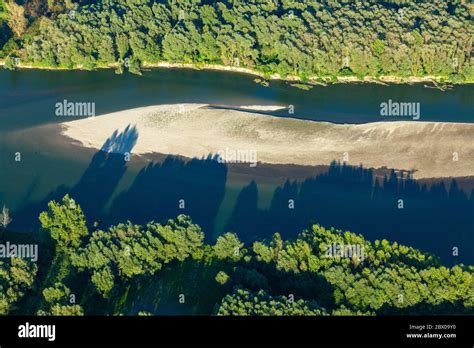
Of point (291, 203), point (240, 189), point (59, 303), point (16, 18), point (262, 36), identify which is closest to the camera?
point (59, 303)

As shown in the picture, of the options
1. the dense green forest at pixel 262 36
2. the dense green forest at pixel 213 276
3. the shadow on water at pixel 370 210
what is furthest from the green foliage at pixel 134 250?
the dense green forest at pixel 262 36

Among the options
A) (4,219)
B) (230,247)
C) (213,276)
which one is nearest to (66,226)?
(4,219)

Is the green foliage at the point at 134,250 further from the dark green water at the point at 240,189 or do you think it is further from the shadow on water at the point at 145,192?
the shadow on water at the point at 145,192

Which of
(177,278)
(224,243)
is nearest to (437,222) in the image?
(224,243)

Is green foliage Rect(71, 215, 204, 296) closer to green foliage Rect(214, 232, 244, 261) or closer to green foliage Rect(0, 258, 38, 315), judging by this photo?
green foliage Rect(214, 232, 244, 261)

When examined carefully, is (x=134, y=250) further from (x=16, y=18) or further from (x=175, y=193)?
(x=16, y=18)

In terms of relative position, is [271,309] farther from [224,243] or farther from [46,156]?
[46,156]
